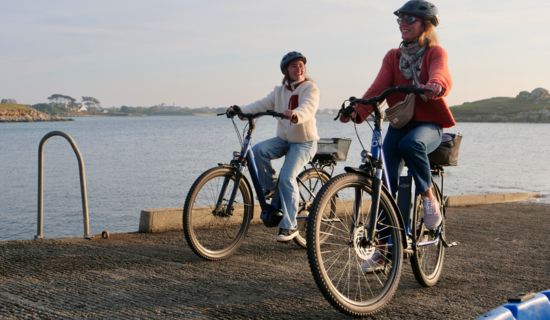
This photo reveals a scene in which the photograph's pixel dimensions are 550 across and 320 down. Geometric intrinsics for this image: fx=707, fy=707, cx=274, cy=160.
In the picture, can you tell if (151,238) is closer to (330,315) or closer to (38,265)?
(38,265)

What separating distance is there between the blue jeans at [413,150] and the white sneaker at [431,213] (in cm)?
12

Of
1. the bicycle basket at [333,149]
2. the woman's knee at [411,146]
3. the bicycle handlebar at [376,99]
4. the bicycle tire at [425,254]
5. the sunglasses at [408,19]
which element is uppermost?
the sunglasses at [408,19]

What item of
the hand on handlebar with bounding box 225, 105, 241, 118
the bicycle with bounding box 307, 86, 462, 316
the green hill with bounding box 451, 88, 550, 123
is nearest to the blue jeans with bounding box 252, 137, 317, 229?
the hand on handlebar with bounding box 225, 105, 241, 118

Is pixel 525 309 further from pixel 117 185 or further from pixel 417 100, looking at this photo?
pixel 117 185

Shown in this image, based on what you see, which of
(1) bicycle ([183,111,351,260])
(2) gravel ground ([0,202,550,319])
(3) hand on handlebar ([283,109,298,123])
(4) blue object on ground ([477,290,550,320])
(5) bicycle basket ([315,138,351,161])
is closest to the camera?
(4) blue object on ground ([477,290,550,320])

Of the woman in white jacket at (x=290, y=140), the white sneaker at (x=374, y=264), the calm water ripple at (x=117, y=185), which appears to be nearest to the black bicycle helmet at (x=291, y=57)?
the woman in white jacket at (x=290, y=140)

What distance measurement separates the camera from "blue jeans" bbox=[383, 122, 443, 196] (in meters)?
5.20

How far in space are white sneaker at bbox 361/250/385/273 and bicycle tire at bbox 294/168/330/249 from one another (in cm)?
208

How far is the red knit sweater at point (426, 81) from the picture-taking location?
16.7ft

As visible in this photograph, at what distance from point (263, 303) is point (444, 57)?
2242 mm

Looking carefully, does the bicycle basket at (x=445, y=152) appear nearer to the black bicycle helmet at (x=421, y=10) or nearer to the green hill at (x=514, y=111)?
the black bicycle helmet at (x=421, y=10)

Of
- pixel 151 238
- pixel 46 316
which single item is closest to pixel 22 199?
pixel 151 238

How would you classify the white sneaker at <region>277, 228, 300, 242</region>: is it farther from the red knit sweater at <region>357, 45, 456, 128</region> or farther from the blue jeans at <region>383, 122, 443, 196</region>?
the red knit sweater at <region>357, 45, 456, 128</region>

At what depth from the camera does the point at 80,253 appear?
262 inches
